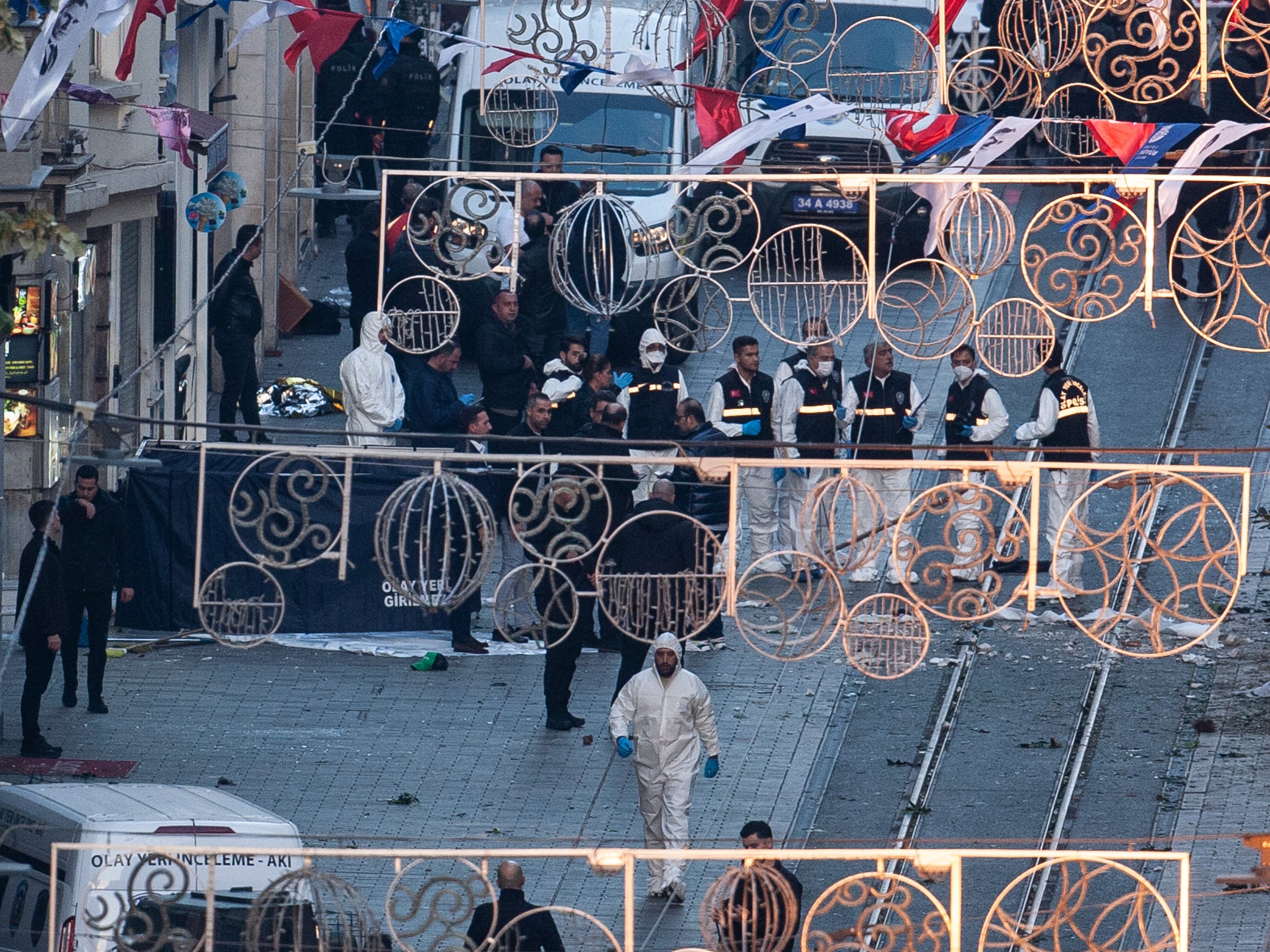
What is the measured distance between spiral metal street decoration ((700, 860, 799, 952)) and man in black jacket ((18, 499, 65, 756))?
16.2 feet

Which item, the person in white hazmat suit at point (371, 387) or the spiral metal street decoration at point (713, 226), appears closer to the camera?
the spiral metal street decoration at point (713, 226)

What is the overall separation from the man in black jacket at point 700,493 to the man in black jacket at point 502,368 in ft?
5.11

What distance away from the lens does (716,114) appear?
13.2m

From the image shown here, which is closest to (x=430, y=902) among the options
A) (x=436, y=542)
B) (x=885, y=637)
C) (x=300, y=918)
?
(x=300, y=918)

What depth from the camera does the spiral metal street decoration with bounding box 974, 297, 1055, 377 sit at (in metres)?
15.2

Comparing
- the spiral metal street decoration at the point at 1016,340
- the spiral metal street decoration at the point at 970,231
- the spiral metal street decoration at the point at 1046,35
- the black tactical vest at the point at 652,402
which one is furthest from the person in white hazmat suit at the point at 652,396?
the spiral metal street decoration at the point at 970,231

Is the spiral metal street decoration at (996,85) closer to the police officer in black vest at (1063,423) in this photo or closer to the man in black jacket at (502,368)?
the police officer in black vest at (1063,423)

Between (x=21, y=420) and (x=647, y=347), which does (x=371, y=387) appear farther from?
(x=21, y=420)

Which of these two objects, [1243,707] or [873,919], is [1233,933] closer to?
[873,919]

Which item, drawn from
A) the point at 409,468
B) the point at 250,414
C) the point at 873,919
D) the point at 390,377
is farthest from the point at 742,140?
the point at 250,414

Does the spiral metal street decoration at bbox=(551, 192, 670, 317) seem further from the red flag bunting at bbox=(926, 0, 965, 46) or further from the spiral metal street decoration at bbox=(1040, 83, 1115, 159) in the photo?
the spiral metal street decoration at bbox=(1040, 83, 1115, 159)

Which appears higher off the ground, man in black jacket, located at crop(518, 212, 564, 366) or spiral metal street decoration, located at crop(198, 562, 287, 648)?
man in black jacket, located at crop(518, 212, 564, 366)

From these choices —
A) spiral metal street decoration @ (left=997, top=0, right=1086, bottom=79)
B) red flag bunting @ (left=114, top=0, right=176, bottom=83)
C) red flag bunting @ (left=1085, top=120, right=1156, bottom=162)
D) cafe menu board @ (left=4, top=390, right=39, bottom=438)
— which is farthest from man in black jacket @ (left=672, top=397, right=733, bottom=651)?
red flag bunting @ (left=1085, top=120, right=1156, bottom=162)

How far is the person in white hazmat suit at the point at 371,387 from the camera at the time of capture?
18.2m
